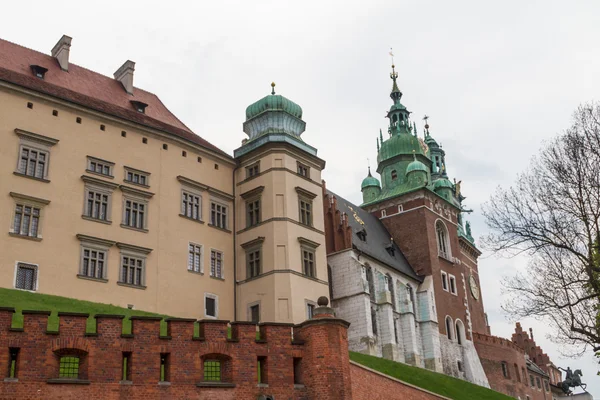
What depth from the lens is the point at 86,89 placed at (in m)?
40.7

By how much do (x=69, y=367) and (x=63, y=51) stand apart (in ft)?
85.7

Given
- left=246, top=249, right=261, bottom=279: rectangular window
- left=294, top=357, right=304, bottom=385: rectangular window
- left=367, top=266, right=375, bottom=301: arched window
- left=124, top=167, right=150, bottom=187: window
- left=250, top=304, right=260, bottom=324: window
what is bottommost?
left=294, top=357, right=304, bottom=385: rectangular window

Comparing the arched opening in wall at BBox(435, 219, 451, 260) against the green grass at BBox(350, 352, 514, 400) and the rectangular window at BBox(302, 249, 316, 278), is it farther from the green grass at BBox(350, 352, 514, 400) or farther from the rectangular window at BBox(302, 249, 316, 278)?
the rectangular window at BBox(302, 249, 316, 278)

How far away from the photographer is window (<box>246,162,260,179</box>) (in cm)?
4404

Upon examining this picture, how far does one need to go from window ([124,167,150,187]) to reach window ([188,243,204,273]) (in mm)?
4101

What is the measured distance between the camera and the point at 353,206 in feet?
198

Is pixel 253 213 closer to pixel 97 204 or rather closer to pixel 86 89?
pixel 97 204

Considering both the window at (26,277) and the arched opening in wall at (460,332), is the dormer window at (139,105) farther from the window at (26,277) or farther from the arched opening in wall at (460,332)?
the arched opening in wall at (460,332)

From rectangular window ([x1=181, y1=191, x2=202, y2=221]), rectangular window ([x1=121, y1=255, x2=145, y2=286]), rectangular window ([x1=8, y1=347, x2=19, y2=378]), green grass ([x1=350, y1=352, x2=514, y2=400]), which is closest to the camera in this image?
rectangular window ([x1=8, y1=347, x2=19, y2=378])

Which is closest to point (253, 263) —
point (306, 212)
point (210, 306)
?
point (210, 306)

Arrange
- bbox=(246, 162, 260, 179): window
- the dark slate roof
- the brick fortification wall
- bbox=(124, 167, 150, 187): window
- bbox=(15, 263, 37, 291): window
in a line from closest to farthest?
the brick fortification wall, bbox=(15, 263, 37, 291): window, bbox=(124, 167, 150, 187): window, bbox=(246, 162, 260, 179): window, the dark slate roof

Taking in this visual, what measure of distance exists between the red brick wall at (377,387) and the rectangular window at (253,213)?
638 inches

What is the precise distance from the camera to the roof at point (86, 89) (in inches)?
1465

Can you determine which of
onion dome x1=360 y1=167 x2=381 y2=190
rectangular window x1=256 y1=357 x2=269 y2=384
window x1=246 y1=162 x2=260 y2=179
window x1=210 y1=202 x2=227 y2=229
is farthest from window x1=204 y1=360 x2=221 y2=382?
onion dome x1=360 y1=167 x2=381 y2=190
